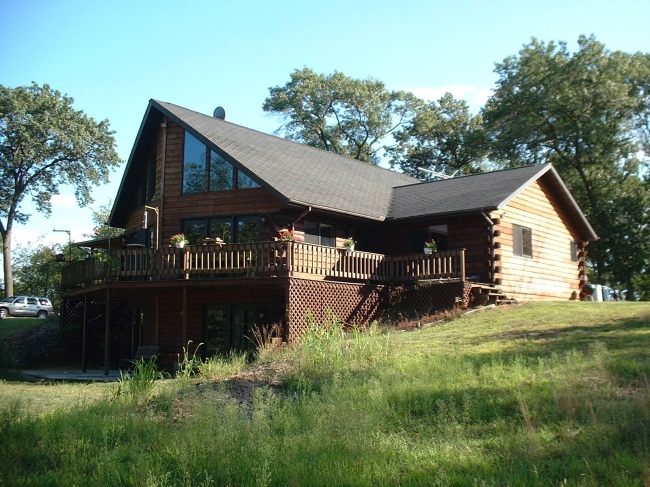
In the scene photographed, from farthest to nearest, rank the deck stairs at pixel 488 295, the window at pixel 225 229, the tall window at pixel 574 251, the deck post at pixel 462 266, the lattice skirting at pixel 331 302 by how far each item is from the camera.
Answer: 1. the tall window at pixel 574 251
2. the window at pixel 225 229
3. the deck stairs at pixel 488 295
4. the deck post at pixel 462 266
5. the lattice skirting at pixel 331 302

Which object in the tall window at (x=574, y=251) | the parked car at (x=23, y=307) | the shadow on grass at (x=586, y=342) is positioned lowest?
the shadow on grass at (x=586, y=342)

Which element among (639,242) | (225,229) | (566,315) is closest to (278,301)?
(225,229)

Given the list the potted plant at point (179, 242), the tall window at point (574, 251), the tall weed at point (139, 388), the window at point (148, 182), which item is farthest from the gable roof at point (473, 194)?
the tall weed at point (139, 388)

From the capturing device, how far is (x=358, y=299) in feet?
70.4

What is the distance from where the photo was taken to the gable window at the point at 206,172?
22.5 meters

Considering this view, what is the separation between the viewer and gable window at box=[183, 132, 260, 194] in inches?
886

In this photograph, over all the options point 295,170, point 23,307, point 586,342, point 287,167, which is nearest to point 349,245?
point 295,170

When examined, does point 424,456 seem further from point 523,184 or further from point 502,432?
point 523,184

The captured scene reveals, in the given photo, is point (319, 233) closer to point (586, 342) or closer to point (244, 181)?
point (244, 181)

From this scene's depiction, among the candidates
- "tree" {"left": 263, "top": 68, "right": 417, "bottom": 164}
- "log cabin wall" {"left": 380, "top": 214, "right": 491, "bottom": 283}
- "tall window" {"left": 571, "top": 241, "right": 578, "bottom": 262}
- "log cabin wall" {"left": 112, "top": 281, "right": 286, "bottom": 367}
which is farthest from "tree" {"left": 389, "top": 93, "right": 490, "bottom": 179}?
"log cabin wall" {"left": 112, "top": 281, "right": 286, "bottom": 367}

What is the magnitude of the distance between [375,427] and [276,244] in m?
10.7

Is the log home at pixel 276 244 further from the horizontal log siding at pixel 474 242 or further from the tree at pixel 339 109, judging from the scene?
the tree at pixel 339 109

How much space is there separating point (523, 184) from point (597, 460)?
17028 millimetres

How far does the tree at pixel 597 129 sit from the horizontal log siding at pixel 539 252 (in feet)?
32.6
